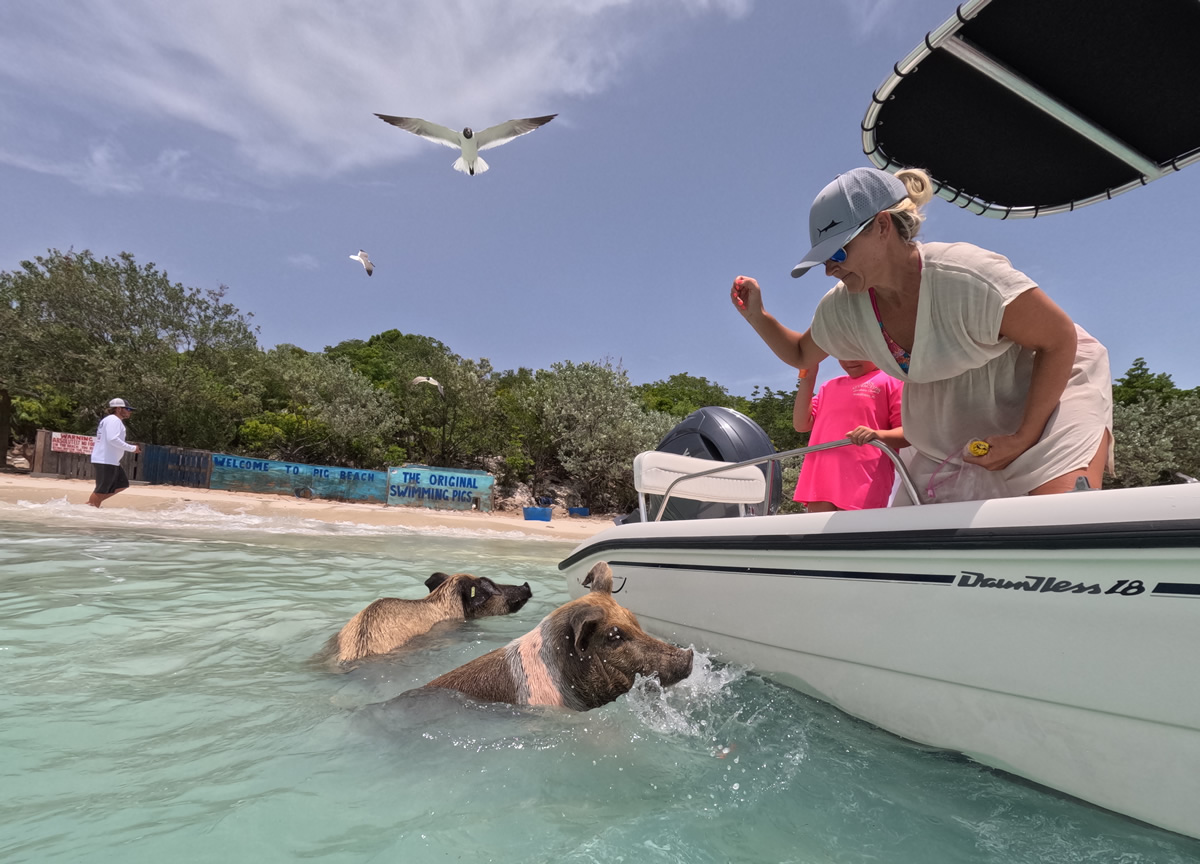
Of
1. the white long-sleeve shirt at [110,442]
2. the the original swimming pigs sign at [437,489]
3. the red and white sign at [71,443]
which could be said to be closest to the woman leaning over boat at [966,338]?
the white long-sleeve shirt at [110,442]

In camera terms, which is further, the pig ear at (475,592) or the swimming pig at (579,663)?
the pig ear at (475,592)

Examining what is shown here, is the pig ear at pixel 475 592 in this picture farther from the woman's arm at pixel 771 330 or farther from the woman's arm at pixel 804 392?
the woman's arm at pixel 771 330

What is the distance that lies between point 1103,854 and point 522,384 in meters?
30.5

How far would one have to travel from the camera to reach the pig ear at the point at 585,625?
9.59 ft

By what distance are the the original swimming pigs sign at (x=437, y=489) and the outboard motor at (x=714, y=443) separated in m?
14.6

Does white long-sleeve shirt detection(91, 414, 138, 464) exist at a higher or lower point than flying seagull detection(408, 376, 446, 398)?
lower

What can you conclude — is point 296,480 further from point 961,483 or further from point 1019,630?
point 1019,630

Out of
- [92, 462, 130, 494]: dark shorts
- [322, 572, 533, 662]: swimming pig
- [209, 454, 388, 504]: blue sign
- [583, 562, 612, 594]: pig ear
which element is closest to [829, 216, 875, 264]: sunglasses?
[583, 562, 612, 594]: pig ear

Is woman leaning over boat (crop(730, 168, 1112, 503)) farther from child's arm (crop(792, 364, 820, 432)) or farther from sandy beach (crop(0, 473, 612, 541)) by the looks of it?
sandy beach (crop(0, 473, 612, 541))

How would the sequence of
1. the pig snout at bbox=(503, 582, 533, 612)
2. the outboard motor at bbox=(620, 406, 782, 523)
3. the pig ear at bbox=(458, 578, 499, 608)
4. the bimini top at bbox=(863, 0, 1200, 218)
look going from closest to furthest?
the bimini top at bbox=(863, 0, 1200, 218), the pig ear at bbox=(458, 578, 499, 608), the pig snout at bbox=(503, 582, 533, 612), the outboard motor at bbox=(620, 406, 782, 523)

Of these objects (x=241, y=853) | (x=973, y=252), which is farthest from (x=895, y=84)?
(x=241, y=853)

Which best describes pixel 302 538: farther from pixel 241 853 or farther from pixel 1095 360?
pixel 1095 360

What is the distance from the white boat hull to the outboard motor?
333cm

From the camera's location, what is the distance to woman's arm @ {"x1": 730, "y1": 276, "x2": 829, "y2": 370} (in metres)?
3.26
